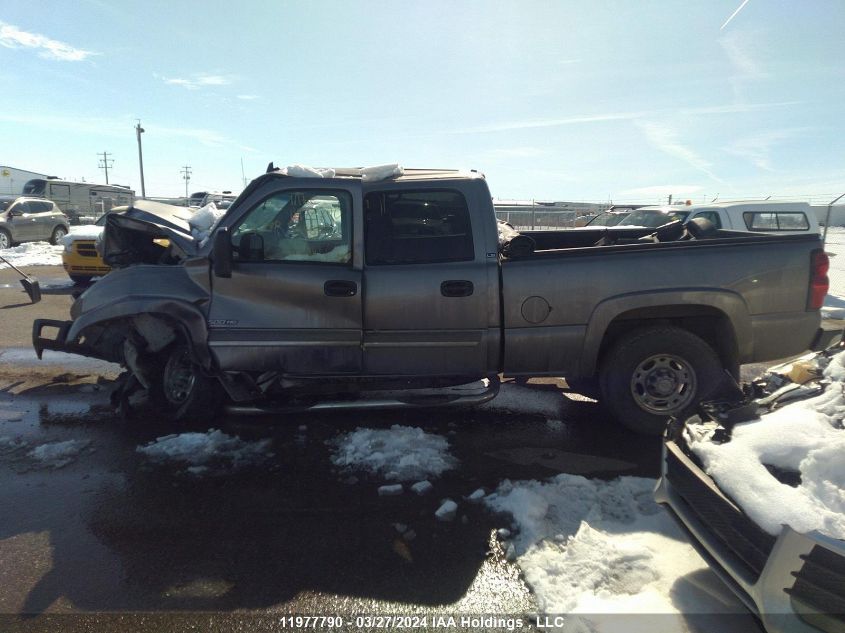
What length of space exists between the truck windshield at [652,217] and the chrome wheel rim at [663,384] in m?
8.05

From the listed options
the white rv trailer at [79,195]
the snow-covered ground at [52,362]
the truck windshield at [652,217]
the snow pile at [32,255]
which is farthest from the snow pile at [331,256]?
the white rv trailer at [79,195]

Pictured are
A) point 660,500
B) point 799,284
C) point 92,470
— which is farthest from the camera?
point 799,284

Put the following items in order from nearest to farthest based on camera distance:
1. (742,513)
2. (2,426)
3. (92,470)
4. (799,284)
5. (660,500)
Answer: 1. (742,513)
2. (660,500)
3. (92,470)
4. (799,284)
5. (2,426)

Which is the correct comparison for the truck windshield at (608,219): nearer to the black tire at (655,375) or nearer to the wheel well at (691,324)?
the wheel well at (691,324)

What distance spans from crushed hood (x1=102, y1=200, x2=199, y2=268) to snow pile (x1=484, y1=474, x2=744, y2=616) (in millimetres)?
3271

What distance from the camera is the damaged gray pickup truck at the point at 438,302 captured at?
4180mm

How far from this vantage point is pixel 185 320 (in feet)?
14.1

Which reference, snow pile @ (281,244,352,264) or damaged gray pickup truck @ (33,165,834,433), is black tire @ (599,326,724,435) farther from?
snow pile @ (281,244,352,264)

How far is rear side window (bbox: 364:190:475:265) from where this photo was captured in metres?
4.28

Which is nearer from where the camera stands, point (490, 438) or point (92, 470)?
point (92, 470)

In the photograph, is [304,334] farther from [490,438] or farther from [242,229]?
[490,438]

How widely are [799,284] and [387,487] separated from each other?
11.6ft

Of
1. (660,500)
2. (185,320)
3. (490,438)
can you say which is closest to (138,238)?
(185,320)

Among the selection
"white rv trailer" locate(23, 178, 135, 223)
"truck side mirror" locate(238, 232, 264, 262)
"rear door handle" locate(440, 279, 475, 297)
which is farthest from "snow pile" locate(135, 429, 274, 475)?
"white rv trailer" locate(23, 178, 135, 223)
